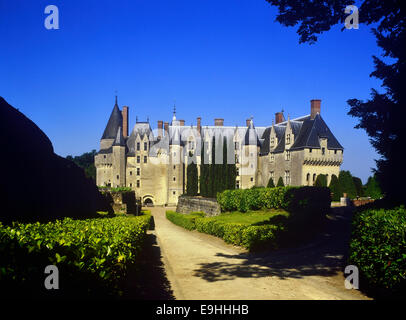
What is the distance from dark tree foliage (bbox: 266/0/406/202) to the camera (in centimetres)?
1078

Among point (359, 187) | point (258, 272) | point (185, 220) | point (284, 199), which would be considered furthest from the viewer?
point (359, 187)

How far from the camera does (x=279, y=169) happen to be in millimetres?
43875

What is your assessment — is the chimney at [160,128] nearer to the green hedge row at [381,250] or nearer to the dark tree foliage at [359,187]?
the dark tree foliage at [359,187]

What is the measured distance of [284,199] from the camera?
22812 millimetres

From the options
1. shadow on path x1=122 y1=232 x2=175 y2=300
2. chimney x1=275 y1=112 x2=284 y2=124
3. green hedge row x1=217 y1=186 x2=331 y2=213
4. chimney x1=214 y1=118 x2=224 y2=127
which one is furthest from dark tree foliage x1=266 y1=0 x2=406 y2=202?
chimney x1=214 y1=118 x2=224 y2=127

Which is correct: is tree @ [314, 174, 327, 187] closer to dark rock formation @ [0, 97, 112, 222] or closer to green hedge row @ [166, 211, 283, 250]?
green hedge row @ [166, 211, 283, 250]

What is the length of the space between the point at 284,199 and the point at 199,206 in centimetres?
1339

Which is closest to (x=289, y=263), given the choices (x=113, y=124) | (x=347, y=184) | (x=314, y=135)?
(x=347, y=184)

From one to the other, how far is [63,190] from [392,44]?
14.5m

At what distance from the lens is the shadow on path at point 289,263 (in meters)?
9.87

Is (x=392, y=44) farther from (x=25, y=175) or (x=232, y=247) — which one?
(x=25, y=175)

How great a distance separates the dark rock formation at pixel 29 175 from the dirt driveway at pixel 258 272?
4.91 metres

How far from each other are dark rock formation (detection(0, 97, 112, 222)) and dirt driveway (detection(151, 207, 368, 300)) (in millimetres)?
4913

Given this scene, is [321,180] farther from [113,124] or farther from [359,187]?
[113,124]
